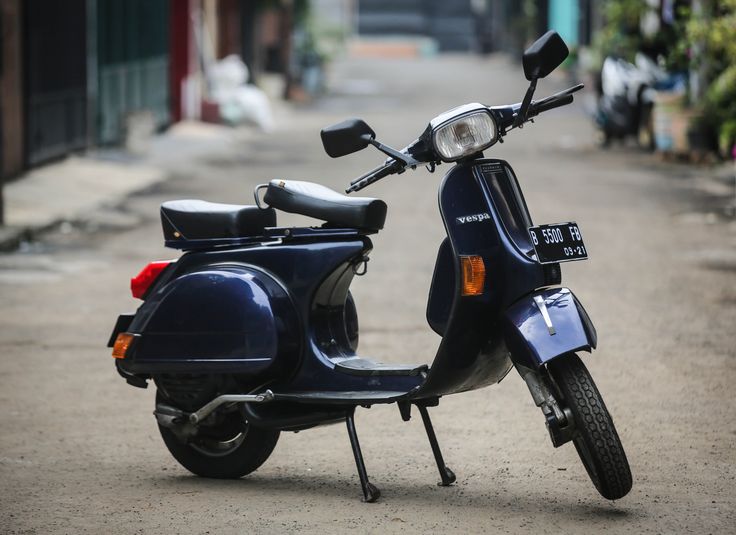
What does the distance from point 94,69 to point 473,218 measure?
16806 millimetres

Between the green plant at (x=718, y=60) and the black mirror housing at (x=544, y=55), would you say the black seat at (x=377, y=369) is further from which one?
the green plant at (x=718, y=60)

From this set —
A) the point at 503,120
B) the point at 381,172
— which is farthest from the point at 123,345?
the point at 503,120

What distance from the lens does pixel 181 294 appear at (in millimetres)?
5590

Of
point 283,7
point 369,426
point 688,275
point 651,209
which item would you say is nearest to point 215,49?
point 283,7

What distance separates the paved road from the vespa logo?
98 cm

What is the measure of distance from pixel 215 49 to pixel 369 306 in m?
24.2

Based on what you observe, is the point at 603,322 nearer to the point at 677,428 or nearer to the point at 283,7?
the point at 677,428

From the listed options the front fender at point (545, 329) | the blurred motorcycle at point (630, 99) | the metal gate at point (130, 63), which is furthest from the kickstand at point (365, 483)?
the blurred motorcycle at point (630, 99)

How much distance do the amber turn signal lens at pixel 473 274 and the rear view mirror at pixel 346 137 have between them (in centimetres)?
54

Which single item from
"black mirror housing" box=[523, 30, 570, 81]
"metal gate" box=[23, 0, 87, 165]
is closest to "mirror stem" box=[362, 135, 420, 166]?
"black mirror housing" box=[523, 30, 570, 81]

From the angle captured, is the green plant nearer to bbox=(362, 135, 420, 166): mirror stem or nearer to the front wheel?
bbox=(362, 135, 420, 166): mirror stem

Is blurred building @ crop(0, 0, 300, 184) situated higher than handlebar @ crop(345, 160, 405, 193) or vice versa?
handlebar @ crop(345, 160, 405, 193)

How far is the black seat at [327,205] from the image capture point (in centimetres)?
A: 538

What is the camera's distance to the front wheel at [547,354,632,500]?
479cm
